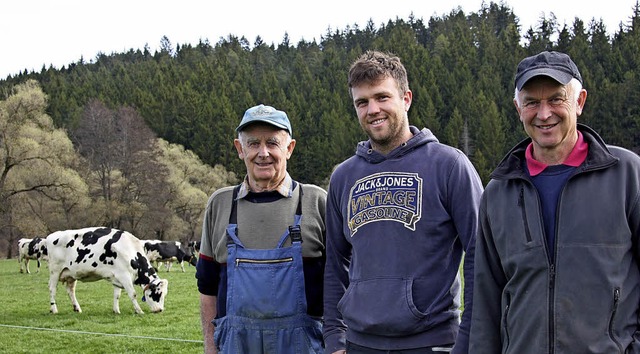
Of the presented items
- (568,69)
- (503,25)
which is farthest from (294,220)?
(503,25)

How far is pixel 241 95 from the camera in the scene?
111 meters

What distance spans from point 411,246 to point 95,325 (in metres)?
12.0

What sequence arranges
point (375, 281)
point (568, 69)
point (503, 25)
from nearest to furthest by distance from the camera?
point (568, 69) → point (375, 281) → point (503, 25)

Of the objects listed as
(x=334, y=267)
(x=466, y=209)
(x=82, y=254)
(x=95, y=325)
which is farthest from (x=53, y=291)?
(x=466, y=209)

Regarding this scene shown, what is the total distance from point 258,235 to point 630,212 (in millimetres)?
2063

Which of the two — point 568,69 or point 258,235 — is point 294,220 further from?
point 568,69

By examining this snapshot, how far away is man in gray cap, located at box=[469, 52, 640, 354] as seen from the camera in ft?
8.81

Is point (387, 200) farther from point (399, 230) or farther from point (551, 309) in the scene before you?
point (551, 309)

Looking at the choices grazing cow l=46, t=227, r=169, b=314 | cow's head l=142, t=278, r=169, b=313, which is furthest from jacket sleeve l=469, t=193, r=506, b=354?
cow's head l=142, t=278, r=169, b=313

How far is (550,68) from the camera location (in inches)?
114


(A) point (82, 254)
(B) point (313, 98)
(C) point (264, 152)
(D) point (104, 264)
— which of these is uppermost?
(B) point (313, 98)

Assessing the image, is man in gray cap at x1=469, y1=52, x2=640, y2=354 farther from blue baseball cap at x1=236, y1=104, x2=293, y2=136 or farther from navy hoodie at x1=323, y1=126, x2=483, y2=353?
blue baseball cap at x1=236, y1=104, x2=293, y2=136

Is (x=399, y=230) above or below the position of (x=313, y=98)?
below

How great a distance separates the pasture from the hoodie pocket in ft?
27.1
